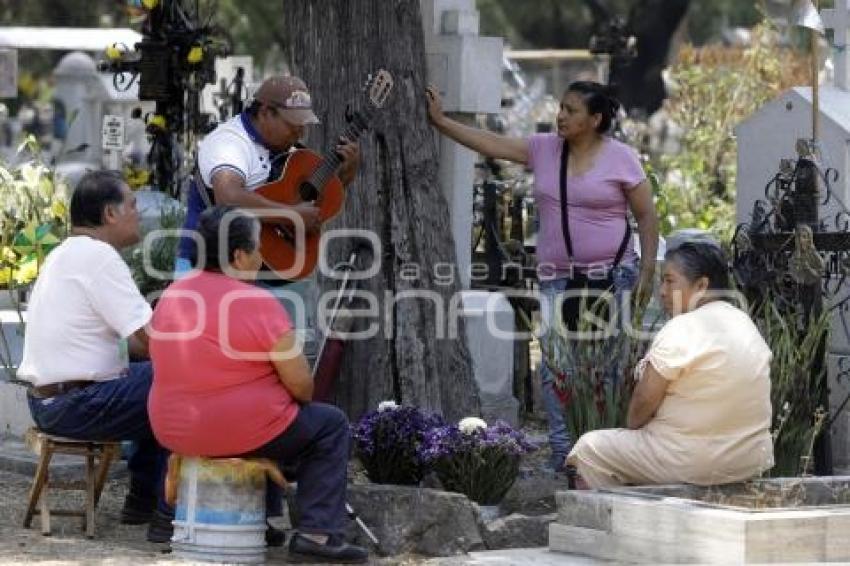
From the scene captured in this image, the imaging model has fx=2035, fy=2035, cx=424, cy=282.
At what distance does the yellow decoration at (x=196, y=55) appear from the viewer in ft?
42.9

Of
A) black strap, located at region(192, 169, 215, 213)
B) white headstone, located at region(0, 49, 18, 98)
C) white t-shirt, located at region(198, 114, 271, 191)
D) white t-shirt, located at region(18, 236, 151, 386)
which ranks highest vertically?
white headstone, located at region(0, 49, 18, 98)

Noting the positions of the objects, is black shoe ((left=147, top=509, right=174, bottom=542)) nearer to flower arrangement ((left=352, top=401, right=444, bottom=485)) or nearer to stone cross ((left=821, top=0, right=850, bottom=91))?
flower arrangement ((left=352, top=401, right=444, bottom=485))

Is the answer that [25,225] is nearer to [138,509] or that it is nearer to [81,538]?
[138,509]

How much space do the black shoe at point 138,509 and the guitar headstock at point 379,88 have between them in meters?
1.95

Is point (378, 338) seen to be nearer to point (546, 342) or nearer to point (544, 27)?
point (546, 342)

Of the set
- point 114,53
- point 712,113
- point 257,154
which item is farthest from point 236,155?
point 712,113

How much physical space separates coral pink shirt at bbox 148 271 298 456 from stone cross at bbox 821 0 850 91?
4276 mm

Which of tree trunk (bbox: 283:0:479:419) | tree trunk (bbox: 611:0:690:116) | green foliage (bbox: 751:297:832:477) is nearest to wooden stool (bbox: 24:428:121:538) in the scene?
tree trunk (bbox: 283:0:479:419)

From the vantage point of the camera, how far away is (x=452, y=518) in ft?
25.1

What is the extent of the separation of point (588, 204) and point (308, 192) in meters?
1.34

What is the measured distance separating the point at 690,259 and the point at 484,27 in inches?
1132

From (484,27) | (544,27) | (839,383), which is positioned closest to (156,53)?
(839,383)

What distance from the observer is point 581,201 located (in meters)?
9.02

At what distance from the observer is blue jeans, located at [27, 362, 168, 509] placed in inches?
303
